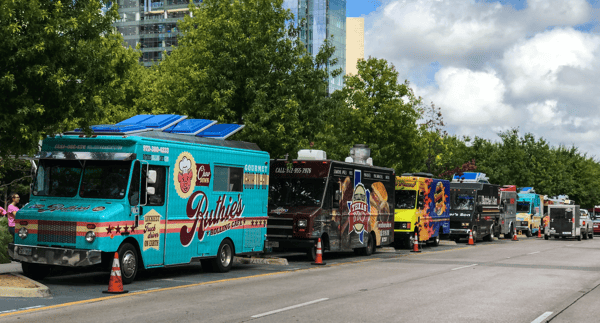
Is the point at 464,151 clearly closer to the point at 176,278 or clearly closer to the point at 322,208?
the point at 322,208

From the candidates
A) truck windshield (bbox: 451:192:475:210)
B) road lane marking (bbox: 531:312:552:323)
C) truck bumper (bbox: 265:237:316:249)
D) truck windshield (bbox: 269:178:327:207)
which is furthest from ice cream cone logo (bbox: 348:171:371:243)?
truck windshield (bbox: 451:192:475:210)

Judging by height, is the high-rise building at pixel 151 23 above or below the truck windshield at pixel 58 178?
above

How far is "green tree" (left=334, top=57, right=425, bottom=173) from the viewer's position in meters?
37.4

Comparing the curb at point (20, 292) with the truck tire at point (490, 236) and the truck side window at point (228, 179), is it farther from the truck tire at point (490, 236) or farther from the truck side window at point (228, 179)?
the truck tire at point (490, 236)

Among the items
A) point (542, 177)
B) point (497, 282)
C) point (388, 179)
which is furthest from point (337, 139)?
point (542, 177)

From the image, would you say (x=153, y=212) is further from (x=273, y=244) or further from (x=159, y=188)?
(x=273, y=244)

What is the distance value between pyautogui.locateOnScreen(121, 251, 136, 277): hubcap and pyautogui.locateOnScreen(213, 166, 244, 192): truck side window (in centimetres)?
330

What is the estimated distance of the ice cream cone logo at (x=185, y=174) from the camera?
612 inches

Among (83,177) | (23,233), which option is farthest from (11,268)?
(83,177)

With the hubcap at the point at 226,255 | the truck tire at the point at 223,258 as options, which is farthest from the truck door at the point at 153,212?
the hubcap at the point at 226,255

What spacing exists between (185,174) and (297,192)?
7.11 metres

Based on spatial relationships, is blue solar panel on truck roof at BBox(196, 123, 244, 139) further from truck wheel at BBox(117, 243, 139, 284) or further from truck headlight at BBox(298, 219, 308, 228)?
truck headlight at BBox(298, 219, 308, 228)

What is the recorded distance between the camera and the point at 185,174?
1581cm

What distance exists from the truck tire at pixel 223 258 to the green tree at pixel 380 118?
19423 mm
